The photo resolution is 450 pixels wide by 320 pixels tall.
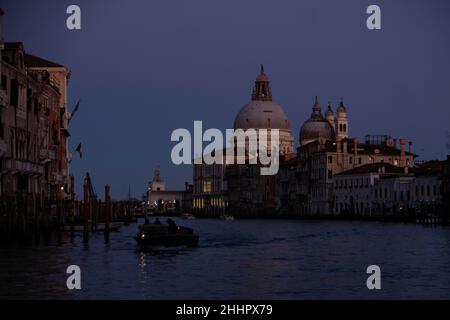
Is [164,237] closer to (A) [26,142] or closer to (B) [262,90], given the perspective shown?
(A) [26,142]

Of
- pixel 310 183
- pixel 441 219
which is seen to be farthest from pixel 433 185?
pixel 310 183

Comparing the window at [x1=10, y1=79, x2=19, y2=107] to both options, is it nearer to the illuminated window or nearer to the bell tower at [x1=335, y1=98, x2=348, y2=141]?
A: the bell tower at [x1=335, y1=98, x2=348, y2=141]

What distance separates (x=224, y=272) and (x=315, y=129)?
107 meters

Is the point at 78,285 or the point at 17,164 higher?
the point at 17,164

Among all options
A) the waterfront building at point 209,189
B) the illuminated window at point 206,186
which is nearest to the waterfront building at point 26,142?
the waterfront building at point 209,189

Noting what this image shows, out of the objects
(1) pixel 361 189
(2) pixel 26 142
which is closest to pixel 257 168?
(1) pixel 361 189

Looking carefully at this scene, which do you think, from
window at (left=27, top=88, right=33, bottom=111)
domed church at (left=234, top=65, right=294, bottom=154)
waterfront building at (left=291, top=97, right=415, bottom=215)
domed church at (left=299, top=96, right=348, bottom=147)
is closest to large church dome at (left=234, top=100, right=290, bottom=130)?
domed church at (left=234, top=65, right=294, bottom=154)

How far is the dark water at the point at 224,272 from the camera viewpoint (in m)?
20.2

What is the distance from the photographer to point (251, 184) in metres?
142

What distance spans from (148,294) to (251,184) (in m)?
123

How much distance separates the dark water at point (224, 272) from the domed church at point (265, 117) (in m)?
117

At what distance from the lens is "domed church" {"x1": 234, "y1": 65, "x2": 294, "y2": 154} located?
6025 inches

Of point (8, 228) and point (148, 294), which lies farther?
point (8, 228)
